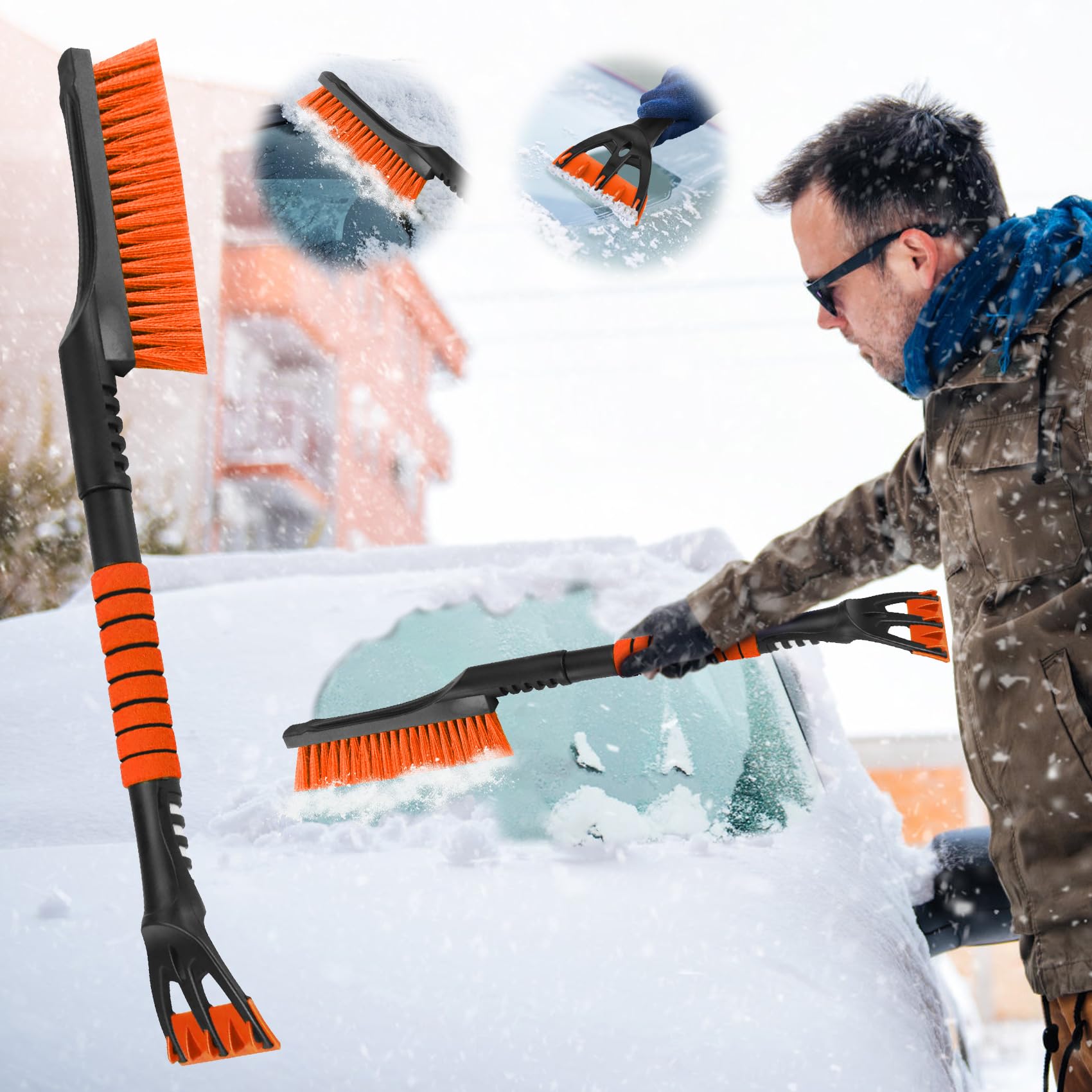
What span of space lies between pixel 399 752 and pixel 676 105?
5.86ft

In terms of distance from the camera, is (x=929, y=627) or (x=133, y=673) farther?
(x=929, y=627)

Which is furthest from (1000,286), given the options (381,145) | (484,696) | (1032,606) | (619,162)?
(381,145)

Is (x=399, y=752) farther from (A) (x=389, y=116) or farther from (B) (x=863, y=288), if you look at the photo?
(A) (x=389, y=116)

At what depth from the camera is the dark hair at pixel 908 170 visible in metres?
1.20

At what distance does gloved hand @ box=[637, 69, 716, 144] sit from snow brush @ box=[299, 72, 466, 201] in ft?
1.74

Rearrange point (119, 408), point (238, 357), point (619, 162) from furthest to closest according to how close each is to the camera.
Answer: point (238, 357) < point (619, 162) < point (119, 408)

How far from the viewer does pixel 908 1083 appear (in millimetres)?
1171

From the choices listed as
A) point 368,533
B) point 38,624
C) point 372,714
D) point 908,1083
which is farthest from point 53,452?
point 908,1083

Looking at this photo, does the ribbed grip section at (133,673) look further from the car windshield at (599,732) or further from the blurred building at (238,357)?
the blurred building at (238,357)

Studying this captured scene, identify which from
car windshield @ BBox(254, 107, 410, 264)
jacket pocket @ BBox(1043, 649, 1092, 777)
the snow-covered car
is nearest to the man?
jacket pocket @ BBox(1043, 649, 1092, 777)

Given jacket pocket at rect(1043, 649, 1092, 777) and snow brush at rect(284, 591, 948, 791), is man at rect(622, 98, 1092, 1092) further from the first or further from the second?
snow brush at rect(284, 591, 948, 791)

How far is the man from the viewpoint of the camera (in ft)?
3.15

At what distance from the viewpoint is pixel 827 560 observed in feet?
4.94

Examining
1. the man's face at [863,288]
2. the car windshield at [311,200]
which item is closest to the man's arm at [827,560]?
the man's face at [863,288]
